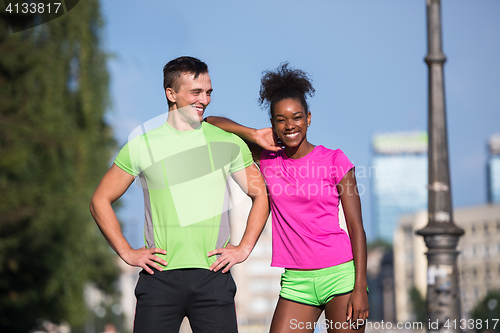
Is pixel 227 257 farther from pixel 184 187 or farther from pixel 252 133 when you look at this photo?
pixel 252 133

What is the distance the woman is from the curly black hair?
0.01 metres

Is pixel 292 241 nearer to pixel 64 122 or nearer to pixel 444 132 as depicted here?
pixel 444 132

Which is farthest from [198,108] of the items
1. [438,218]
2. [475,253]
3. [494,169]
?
[494,169]

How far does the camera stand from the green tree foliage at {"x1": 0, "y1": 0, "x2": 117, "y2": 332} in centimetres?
1194

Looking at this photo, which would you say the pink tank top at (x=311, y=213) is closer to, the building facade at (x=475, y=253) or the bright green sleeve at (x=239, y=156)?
the bright green sleeve at (x=239, y=156)

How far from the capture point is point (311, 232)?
382 cm

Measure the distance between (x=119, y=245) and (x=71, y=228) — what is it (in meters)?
9.16

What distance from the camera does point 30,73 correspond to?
39.7 feet

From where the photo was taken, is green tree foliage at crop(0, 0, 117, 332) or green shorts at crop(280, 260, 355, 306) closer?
green shorts at crop(280, 260, 355, 306)

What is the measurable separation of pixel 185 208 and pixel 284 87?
104 cm

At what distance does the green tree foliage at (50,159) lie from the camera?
1194cm

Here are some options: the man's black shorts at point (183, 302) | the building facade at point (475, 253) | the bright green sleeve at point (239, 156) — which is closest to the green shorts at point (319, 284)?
the man's black shorts at point (183, 302)

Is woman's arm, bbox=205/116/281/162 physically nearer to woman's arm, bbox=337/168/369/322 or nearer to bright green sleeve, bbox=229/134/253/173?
bright green sleeve, bbox=229/134/253/173

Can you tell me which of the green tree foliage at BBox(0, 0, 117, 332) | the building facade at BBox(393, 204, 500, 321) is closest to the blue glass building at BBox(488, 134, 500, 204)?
the building facade at BBox(393, 204, 500, 321)
